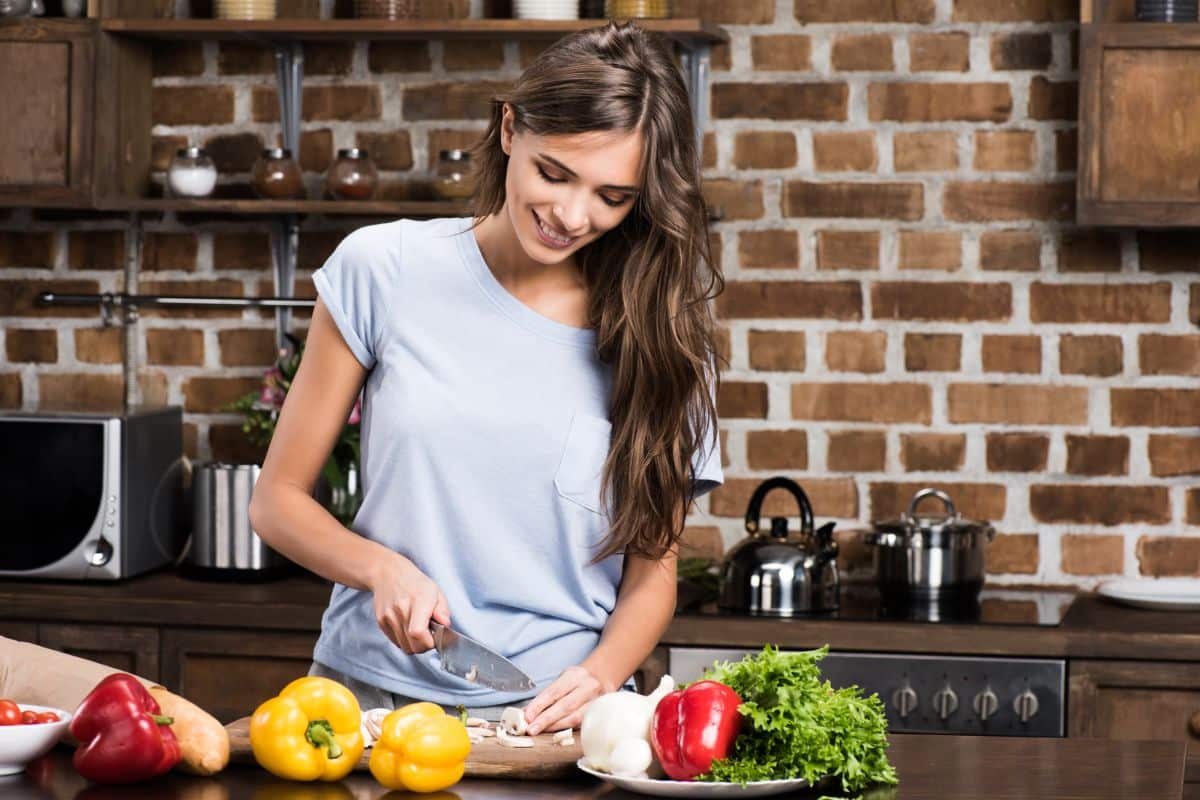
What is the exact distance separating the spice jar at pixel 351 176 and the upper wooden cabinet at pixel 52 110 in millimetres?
487

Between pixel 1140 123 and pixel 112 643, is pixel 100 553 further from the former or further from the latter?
pixel 1140 123

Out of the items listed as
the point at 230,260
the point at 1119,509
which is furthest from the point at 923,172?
the point at 230,260

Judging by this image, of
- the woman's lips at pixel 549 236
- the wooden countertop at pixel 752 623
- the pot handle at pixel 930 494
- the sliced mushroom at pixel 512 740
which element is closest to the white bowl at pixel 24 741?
the sliced mushroom at pixel 512 740

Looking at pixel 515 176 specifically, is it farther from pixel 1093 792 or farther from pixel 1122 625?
pixel 1122 625

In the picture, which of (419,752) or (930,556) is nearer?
(419,752)

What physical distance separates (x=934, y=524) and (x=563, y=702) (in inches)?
57.3

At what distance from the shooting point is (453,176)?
330 centimetres

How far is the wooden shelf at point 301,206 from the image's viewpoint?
3244 mm

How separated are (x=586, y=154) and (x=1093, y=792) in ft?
2.87

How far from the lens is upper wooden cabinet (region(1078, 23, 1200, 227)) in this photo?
10.0 ft

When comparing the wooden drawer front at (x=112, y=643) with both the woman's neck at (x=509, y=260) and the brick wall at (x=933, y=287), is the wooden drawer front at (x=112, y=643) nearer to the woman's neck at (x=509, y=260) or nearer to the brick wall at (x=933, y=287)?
the brick wall at (x=933, y=287)

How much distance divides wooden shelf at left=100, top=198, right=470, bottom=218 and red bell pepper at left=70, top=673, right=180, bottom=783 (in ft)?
5.71

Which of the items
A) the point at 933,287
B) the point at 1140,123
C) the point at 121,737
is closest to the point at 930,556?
the point at 933,287

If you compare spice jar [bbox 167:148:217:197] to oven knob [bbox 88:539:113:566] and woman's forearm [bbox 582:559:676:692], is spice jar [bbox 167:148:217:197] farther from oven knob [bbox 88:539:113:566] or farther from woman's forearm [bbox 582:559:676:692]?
woman's forearm [bbox 582:559:676:692]
